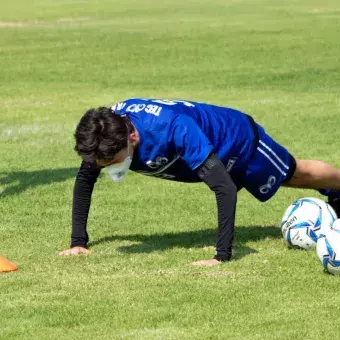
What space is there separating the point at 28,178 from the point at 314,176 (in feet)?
15.2

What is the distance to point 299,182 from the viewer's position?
28.8 feet

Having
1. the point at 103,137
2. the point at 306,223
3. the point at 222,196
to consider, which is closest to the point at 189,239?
the point at 306,223

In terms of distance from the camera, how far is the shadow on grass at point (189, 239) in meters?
8.81

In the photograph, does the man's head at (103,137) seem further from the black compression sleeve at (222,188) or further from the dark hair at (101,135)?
the black compression sleeve at (222,188)

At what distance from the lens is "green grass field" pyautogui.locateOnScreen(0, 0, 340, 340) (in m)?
6.65

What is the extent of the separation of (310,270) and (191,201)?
3308mm

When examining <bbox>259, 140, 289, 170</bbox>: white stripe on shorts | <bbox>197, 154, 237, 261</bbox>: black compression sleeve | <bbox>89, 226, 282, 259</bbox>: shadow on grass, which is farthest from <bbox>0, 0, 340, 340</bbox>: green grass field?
<bbox>259, 140, 289, 170</bbox>: white stripe on shorts

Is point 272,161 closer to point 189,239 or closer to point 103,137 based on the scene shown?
point 189,239

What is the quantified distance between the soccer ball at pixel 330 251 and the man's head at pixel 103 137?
1.52 m

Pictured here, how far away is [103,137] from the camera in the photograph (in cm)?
745

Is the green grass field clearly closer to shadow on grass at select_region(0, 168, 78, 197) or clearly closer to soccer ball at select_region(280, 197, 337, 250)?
shadow on grass at select_region(0, 168, 78, 197)

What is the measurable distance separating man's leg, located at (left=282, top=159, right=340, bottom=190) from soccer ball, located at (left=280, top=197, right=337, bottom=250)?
0.15m

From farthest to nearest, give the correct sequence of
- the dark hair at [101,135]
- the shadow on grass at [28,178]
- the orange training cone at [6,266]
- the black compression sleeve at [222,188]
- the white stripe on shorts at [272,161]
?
the shadow on grass at [28,178], the white stripe on shorts at [272,161], the orange training cone at [6,266], the black compression sleeve at [222,188], the dark hair at [101,135]

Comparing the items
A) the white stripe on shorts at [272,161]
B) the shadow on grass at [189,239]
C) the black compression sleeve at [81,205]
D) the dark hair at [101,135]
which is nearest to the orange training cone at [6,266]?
the black compression sleeve at [81,205]
